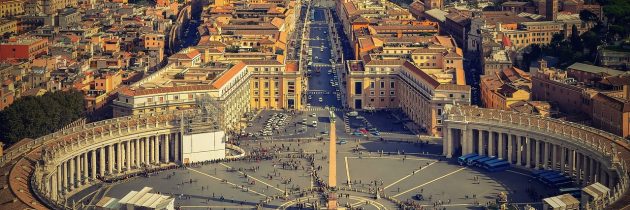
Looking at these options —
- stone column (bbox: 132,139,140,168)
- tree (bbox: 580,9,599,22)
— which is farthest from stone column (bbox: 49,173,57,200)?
tree (bbox: 580,9,599,22)

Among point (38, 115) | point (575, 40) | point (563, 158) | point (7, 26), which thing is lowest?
point (563, 158)

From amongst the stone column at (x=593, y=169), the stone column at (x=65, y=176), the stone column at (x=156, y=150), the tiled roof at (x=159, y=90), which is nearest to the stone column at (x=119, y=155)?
the stone column at (x=156, y=150)

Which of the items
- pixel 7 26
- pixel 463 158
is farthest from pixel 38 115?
pixel 7 26

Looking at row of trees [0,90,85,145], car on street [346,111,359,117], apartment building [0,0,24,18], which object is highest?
apartment building [0,0,24,18]

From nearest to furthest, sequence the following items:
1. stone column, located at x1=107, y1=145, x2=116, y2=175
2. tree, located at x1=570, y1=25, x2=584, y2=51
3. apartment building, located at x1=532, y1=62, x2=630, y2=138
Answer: stone column, located at x1=107, y1=145, x2=116, y2=175 → apartment building, located at x1=532, y1=62, x2=630, y2=138 → tree, located at x1=570, y1=25, x2=584, y2=51

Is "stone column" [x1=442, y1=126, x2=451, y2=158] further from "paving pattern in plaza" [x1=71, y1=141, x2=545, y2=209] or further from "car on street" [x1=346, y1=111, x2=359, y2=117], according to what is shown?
"car on street" [x1=346, y1=111, x2=359, y2=117]

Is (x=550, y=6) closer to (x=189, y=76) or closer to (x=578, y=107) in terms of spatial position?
(x=578, y=107)

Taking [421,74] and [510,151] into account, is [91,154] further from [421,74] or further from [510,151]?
[421,74]
